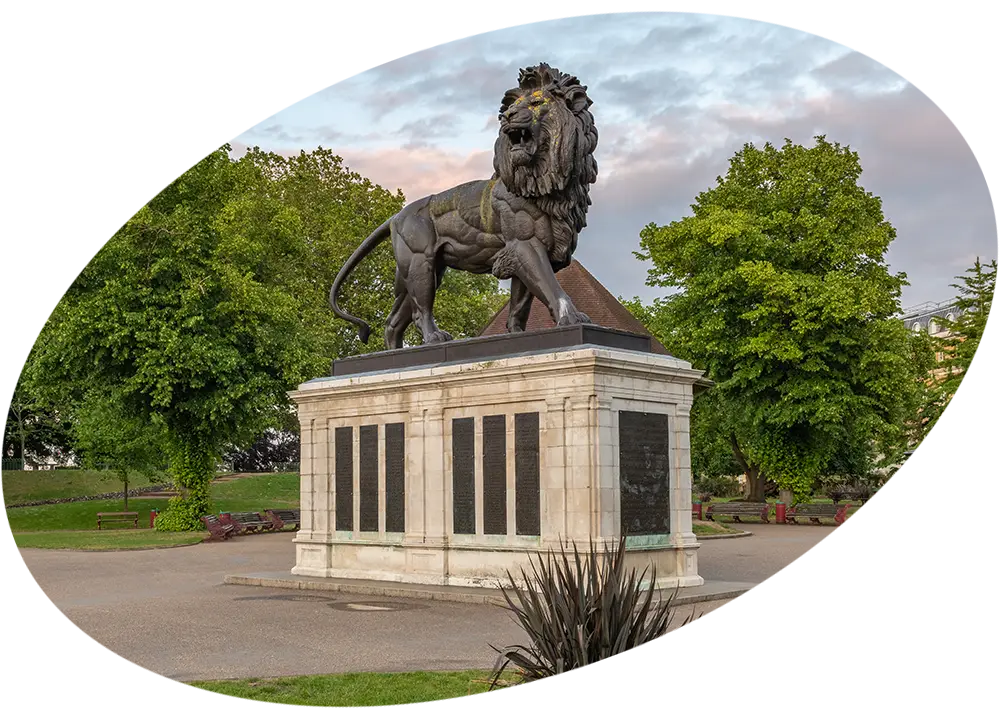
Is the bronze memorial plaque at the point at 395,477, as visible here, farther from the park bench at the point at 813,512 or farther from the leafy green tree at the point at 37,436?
the leafy green tree at the point at 37,436

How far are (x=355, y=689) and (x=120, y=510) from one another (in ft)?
113

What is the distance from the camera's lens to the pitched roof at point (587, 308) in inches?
1315

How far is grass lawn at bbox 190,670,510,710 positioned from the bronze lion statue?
6892mm

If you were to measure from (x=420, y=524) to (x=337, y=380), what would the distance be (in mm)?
3023

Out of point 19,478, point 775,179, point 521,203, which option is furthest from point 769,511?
point 19,478

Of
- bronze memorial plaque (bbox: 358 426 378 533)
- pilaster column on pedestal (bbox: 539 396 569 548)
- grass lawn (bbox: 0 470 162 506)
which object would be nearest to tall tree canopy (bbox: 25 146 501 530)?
grass lawn (bbox: 0 470 162 506)

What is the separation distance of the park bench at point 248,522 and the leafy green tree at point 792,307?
14.9 m

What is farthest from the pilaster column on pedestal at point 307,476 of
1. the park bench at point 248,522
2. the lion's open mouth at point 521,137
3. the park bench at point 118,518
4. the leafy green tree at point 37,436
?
the leafy green tree at point 37,436

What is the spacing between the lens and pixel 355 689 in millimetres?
8109

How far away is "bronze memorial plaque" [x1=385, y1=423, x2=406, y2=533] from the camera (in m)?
16.3

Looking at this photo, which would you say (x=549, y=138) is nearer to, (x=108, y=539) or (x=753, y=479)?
(x=108, y=539)

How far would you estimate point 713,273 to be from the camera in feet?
116

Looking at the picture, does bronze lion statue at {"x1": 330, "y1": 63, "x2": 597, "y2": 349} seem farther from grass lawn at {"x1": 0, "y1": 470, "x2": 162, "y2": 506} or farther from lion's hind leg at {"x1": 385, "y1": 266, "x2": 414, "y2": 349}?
grass lawn at {"x1": 0, "y1": 470, "x2": 162, "y2": 506}

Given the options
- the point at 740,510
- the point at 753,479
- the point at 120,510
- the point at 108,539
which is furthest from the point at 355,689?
the point at 753,479
